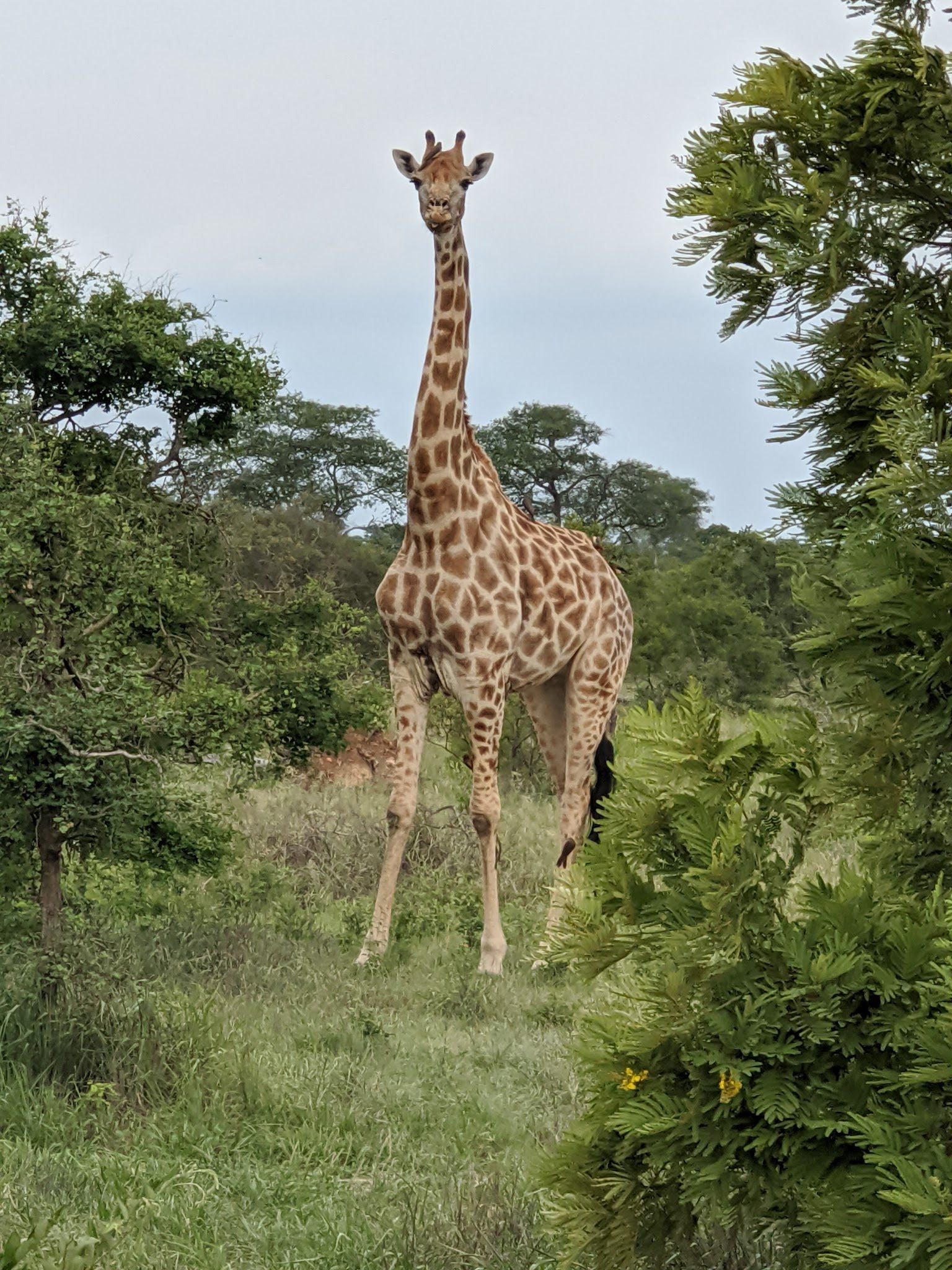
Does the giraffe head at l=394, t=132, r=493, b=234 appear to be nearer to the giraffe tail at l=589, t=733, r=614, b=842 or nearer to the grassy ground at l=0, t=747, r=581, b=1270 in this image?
the giraffe tail at l=589, t=733, r=614, b=842

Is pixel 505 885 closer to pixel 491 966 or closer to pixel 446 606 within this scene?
pixel 491 966

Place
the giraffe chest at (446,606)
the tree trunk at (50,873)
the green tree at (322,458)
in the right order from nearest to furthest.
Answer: the tree trunk at (50,873)
the giraffe chest at (446,606)
the green tree at (322,458)

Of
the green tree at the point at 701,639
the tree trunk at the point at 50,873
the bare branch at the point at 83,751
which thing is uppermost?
the green tree at the point at 701,639

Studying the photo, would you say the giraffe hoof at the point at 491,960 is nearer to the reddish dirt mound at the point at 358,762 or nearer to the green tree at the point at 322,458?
the reddish dirt mound at the point at 358,762

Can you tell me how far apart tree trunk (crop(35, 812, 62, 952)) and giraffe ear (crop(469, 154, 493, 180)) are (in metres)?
3.82

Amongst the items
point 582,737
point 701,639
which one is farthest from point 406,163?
point 701,639

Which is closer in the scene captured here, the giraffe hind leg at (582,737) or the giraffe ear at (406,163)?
the giraffe ear at (406,163)

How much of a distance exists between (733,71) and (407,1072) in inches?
146

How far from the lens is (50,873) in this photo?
5441mm

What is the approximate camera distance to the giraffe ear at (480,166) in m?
6.85

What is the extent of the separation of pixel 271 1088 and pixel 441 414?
147 inches

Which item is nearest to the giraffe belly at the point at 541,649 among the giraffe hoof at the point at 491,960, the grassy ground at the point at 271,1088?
the grassy ground at the point at 271,1088

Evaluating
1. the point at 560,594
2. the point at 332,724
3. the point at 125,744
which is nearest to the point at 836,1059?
the point at 125,744

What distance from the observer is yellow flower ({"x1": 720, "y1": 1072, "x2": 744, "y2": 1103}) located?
2.43 meters
